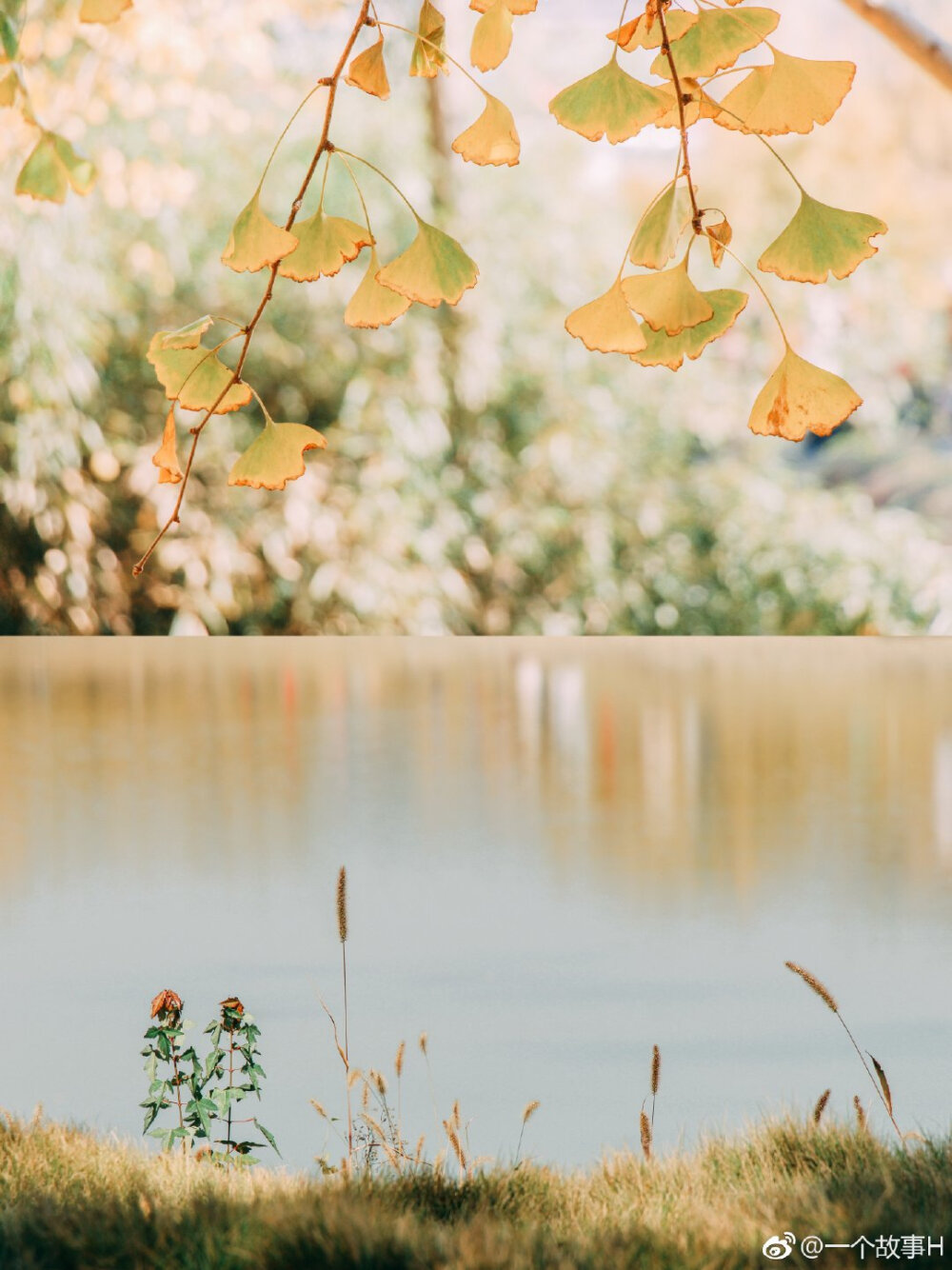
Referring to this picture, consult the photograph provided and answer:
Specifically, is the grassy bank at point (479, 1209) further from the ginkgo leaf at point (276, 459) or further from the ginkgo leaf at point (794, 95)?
the ginkgo leaf at point (794, 95)

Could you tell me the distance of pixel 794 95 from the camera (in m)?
0.83

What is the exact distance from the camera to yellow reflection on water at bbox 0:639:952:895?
2.01 metres

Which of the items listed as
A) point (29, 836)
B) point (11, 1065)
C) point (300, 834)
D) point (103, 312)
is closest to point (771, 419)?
point (11, 1065)

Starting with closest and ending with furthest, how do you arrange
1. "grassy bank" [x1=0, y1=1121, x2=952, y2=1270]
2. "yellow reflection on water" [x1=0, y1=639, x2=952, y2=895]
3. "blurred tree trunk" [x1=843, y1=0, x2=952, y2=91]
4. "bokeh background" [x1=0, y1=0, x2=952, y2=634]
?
1. "grassy bank" [x1=0, y1=1121, x2=952, y2=1270]
2. "blurred tree trunk" [x1=843, y1=0, x2=952, y2=91]
3. "yellow reflection on water" [x1=0, y1=639, x2=952, y2=895]
4. "bokeh background" [x1=0, y1=0, x2=952, y2=634]

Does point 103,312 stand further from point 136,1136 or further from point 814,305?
point 136,1136

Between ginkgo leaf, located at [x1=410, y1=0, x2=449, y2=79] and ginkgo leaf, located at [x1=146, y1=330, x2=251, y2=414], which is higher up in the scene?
ginkgo leaf, located at [x1=410, y1=0, x2=449, y2=79]

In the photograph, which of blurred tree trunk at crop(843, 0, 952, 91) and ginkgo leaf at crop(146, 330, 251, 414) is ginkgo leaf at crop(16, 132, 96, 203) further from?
blurred tree trunk at crop(843, 0, 952, 91)

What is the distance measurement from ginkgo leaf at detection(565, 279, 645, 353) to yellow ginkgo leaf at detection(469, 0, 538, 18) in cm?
17

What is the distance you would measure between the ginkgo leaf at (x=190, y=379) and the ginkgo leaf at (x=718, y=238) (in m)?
0.30

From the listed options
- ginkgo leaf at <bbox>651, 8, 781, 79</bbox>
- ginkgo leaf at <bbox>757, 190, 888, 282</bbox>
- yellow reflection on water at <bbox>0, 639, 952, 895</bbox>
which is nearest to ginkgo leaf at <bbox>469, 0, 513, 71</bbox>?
ginkgo leaf at <bbox>651, 8, 781, 79</bbox>

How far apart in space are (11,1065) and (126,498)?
4.01 meters

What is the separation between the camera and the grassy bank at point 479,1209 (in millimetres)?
757

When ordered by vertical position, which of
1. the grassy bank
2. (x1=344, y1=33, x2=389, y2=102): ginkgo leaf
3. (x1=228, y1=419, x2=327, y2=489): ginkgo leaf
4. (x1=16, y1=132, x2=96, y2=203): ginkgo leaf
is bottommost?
the grassy bank

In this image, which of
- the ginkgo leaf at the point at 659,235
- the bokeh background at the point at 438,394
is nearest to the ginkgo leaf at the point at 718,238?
the ginkgo leaf at the point at 659,235
